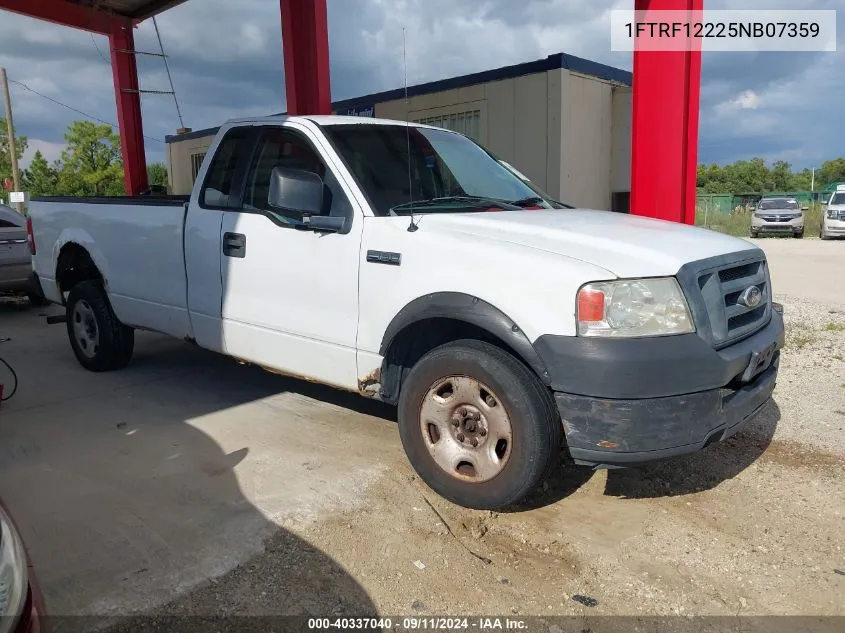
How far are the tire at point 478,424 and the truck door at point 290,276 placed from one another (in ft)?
1.84

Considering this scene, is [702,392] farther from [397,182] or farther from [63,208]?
[63,208]

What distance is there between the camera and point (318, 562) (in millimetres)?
2906

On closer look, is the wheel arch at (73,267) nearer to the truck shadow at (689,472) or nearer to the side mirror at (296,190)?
the side mirror at (296,190)

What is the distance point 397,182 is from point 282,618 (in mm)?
2414

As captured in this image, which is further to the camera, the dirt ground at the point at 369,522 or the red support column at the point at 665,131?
the red support column at the point at 665,131

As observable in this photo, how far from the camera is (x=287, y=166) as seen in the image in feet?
13.8

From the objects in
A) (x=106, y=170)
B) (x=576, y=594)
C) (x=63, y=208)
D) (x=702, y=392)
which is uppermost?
(x=106, y=170)

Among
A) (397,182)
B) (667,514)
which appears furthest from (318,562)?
(397,182)

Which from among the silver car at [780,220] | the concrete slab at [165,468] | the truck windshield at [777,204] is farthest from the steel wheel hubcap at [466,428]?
the truck windshield at [777,204]

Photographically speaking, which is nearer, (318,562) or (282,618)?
(282,618)

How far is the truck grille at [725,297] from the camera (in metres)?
2.88

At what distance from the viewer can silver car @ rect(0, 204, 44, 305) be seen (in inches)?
359

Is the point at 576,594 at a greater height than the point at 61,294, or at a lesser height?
lesser

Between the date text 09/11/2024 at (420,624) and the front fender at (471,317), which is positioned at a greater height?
the front fender at (471,317)
